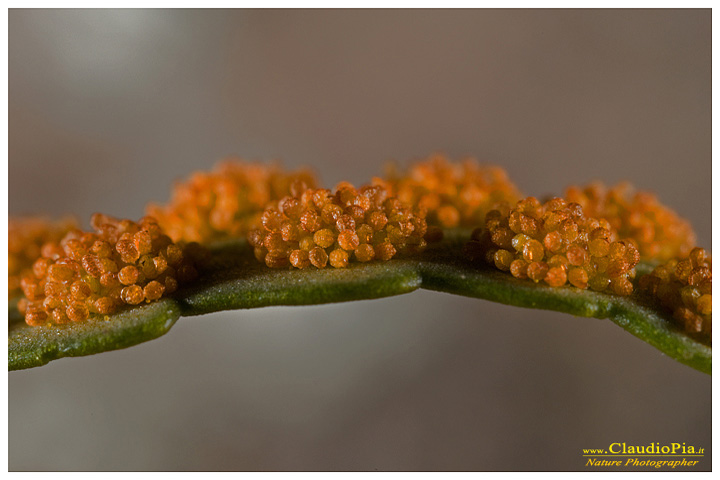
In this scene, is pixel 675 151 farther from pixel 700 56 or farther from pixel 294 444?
pixel 294 444

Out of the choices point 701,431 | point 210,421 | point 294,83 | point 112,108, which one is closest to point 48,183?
point 112,108

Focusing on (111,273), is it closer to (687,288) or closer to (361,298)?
(361,298)

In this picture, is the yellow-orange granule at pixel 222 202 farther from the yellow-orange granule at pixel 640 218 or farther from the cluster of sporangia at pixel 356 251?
the yellow-orange granule at pixel 640 218

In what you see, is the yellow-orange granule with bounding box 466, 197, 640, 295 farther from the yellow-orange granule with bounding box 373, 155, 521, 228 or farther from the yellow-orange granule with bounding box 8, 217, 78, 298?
the yellow-orange granule with bounding box 8, 217, 78, 298

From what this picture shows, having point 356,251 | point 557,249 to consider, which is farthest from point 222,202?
point 557,249

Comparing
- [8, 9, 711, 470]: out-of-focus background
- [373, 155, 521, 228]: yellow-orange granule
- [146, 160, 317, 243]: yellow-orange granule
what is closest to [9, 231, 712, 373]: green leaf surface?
[373, 155, 521, 228]: yellow-orange granule

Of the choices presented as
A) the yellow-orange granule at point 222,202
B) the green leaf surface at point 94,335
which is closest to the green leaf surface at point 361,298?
the green leaf surface at point 94,335

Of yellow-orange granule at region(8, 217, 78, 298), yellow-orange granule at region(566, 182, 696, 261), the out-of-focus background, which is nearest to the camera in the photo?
yellow-orange granule at region(566, 182, 696, 261)
